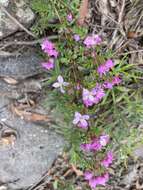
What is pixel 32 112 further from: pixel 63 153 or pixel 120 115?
pixel 120 115

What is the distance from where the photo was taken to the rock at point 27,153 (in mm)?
2707

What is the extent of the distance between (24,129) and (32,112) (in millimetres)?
130

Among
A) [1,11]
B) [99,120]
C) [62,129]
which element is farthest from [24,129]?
[1,11]

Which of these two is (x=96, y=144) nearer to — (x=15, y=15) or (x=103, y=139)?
(x=103, y=139)

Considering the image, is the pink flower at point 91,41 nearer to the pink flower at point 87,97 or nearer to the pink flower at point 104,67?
the pink flower at point 104,67

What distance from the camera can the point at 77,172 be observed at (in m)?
2.72

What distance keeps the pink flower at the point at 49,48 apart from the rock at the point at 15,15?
0.74 ft

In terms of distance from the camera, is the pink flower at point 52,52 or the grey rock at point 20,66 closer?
the pink flower at point 52,52

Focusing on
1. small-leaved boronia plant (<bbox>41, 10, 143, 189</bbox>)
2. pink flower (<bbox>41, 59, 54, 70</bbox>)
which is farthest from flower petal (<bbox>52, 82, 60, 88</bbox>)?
pink flower (<bbox>41, 59, 54, 70</bbox>)

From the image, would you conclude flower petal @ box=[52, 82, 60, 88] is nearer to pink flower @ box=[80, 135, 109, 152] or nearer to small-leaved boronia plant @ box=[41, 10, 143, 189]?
small-leaved boronia plant @ box=[41, 10, 143, 189]

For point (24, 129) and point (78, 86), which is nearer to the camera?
point (78, 86)

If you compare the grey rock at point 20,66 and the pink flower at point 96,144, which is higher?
the grey rock at point 20,66

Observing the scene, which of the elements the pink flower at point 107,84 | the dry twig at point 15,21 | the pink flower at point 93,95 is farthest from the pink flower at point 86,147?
the dry twig at point 15,21

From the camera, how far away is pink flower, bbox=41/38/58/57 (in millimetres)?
2370
